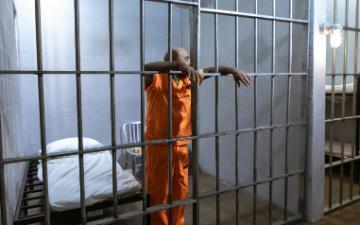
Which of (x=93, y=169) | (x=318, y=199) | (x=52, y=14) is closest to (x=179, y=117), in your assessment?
(x=93, y=169)

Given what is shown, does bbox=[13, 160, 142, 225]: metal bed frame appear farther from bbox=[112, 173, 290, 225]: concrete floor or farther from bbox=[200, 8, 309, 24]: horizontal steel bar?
bbox=[200, 8, 309, 24]: horizontal steel bar

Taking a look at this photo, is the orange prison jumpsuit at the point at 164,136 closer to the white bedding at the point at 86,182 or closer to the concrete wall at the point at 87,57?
the white bedding at the point at 86,182

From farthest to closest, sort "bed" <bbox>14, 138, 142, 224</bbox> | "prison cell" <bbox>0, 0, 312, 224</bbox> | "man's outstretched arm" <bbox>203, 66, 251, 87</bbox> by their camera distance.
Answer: "bed" <bbox>14, 138, 142, 224</bbox>
"man's outstretched arm" <bbox>203, 66, 251, 87</bbox>
"prison cell" <bbox>0, 0, 312, 224</bbox>

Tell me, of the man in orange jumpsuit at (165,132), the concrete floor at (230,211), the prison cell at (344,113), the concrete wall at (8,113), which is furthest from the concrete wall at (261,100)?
the concrete wall at (8,113)

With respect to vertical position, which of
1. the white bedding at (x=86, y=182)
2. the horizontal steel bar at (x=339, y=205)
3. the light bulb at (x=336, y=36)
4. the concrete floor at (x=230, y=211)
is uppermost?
the light bulb at (x=336, y=36)

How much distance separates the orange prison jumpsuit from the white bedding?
0.91 feet

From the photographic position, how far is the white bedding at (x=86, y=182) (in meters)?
2.15

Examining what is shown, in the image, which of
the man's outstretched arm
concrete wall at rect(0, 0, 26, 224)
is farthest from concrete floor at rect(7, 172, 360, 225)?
the man's outstretched arm

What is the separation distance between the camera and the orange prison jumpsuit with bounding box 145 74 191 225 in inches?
84.4

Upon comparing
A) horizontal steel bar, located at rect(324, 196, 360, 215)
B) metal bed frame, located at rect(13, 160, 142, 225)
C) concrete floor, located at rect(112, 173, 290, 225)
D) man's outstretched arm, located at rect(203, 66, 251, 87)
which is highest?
man's outstretched arm, located at rect(203, 66, 251, 87)

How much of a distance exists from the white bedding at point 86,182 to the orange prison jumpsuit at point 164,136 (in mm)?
277

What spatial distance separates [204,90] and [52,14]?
205 cm

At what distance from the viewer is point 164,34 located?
164 inches

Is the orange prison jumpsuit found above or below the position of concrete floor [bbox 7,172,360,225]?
above
